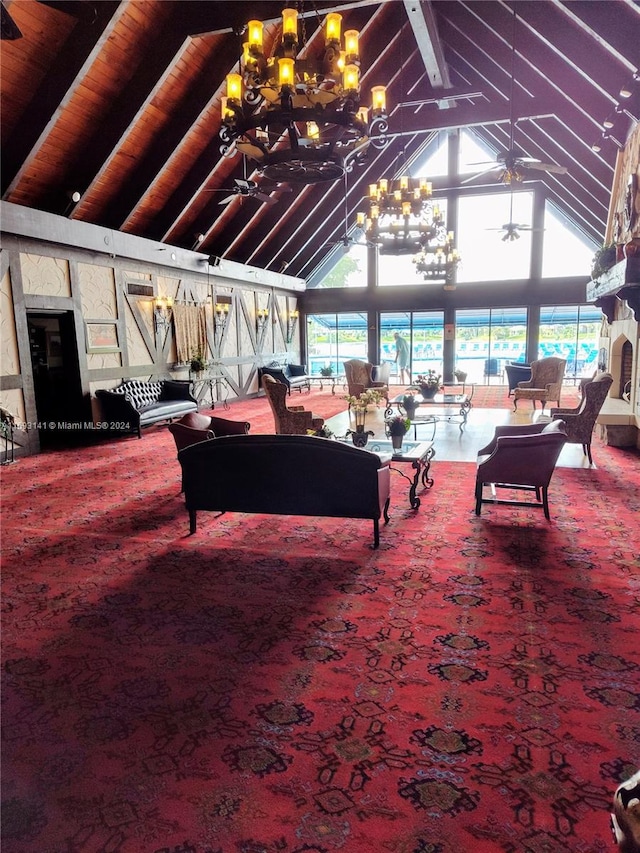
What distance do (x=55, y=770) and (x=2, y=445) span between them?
6503 mm

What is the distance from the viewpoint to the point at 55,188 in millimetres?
7910

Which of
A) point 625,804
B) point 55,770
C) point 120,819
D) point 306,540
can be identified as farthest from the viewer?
point 306,540

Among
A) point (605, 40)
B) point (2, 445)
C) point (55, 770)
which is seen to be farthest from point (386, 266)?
point (55, 770)

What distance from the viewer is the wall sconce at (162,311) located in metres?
10.5

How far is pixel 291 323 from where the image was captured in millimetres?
17141

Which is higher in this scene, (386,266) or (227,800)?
(386,266)

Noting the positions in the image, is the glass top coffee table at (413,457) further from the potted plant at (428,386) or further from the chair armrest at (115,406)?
the chair armrest at (115,406)

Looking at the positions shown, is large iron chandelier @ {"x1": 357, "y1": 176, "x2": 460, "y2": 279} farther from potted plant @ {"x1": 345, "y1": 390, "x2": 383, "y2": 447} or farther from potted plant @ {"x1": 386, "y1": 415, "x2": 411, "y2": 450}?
potted plant @ {"x1": 386, "y1": 415, "x2": 411, "y2": 450}

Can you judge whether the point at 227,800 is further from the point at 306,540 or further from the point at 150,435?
the point at 150,435

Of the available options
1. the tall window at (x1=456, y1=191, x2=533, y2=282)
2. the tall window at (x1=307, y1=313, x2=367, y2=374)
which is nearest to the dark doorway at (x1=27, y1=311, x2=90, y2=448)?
the tall window at (x1=307, y1=313, x2=367, y2=374)

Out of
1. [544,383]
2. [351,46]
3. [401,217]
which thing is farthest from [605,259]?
[351,46]

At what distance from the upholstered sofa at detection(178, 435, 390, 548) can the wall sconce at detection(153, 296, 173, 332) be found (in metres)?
6.92

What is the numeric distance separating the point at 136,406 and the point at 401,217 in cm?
556

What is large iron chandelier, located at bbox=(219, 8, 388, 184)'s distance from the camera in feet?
11.0
